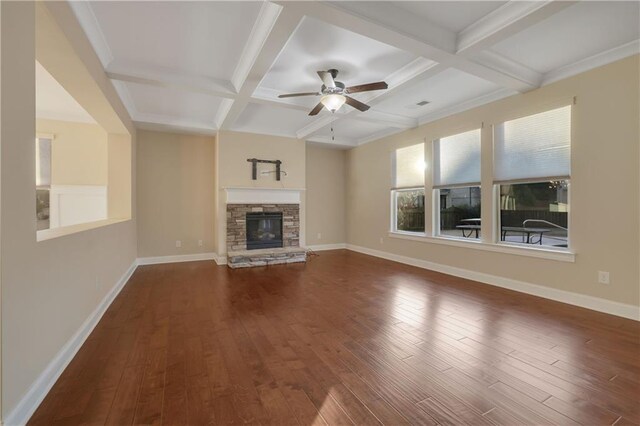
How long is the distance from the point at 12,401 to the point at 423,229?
5352 millimetres

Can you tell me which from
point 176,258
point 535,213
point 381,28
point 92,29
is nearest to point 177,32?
point 92,29

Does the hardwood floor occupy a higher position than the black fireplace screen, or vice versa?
the black fireplace screen

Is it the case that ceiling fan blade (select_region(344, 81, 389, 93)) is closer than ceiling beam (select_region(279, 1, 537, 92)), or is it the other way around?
ceiling beam (select_region(279, 1, 537, 92))

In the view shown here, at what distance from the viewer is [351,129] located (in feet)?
19.9

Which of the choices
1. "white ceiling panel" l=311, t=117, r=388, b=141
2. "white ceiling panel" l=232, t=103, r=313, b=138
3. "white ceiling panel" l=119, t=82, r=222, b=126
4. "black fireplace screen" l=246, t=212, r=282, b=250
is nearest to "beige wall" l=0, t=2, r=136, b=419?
"white ceiling panel" l=119, t=82, r=222, b=126

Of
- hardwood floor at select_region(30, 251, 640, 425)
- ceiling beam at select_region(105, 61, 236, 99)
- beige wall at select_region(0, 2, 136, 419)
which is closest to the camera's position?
beige wall at select_region(0, 2, 136, 419)

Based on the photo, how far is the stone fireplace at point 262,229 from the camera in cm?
554

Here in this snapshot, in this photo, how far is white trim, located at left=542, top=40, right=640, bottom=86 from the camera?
282 centimetres

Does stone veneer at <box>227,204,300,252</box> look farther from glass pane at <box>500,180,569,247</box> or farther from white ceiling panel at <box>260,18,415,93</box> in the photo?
glass pane at <box>500,180,569,247</box>

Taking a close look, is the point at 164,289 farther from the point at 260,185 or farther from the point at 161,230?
the point at 260,185

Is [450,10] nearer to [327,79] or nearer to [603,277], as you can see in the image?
[327,79]

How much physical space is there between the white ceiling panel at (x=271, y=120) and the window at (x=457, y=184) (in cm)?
251

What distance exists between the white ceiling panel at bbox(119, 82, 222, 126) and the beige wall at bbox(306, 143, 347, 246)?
278 cm

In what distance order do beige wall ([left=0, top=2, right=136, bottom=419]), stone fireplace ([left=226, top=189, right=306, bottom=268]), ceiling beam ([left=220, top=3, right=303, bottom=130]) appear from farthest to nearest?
stone fireplace ([left=226, top=189, right=306, bottom=268])
ceiling beam ([left=220, top=3, right=303, bottom=130])
beige wall ([left=0, top=2, right=136, bottom=419])
